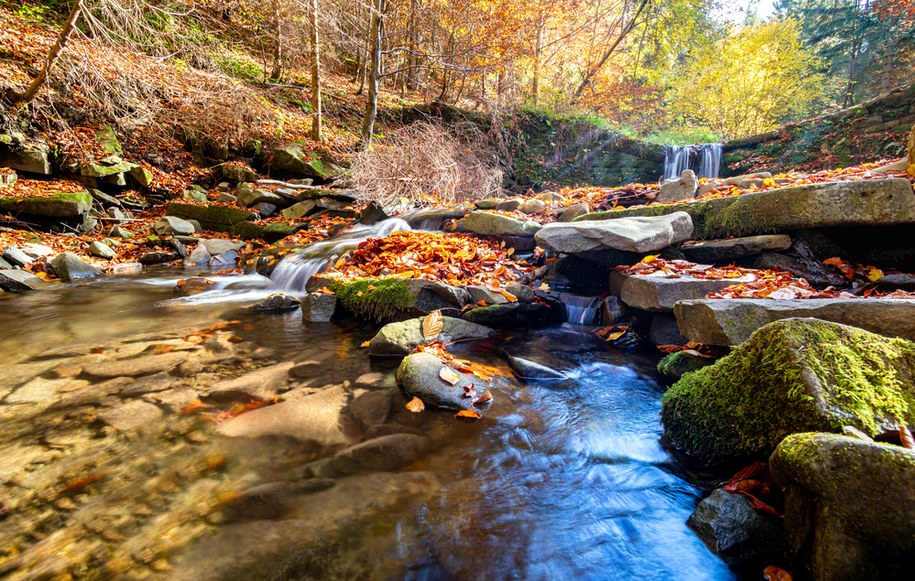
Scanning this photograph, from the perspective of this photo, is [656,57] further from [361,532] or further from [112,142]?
[361,532]

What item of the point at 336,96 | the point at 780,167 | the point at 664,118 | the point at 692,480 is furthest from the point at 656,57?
the point at 692,480

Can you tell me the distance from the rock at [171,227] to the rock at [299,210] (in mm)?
2411

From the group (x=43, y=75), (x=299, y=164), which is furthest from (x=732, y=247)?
(x=43, y=75)

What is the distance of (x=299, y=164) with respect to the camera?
1170cm

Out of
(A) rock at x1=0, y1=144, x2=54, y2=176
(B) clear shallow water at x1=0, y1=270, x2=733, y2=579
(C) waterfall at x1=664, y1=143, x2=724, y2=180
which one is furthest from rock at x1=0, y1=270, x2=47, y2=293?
(C) waterfall at x1=664, y1=143, x2=724, y2=180

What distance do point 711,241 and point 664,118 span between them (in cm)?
2512

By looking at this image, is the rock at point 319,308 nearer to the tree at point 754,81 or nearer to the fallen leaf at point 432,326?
the fallen leaf at point 432,326

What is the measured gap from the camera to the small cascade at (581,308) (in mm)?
4883

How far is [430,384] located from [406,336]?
1007mm

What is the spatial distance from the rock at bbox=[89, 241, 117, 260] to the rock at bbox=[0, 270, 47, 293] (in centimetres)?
176

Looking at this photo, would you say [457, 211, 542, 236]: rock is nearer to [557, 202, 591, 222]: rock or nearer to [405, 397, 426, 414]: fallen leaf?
[557, 202, 591, 222]: rock

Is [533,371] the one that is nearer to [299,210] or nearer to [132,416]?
[132,416]

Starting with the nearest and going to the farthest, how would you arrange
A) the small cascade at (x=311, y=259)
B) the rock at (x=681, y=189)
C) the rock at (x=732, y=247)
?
the rock at (x=732, y=247)
the rock at (x=681, y=189)
the small cascade at (x=311, y=259)

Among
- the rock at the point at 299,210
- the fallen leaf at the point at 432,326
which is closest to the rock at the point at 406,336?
the fallen leaf at the point at 432,326
